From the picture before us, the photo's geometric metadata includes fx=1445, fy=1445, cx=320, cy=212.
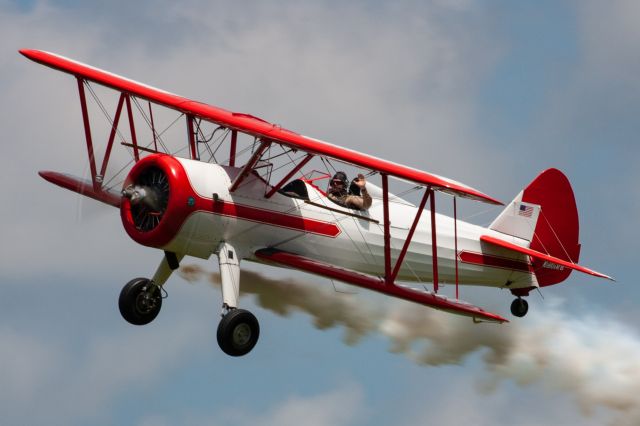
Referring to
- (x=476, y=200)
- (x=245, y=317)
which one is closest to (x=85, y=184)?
(x=245, y=317)

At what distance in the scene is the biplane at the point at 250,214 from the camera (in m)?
17.4

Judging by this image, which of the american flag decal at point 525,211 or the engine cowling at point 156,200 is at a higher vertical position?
the engine cowling at point 156,200

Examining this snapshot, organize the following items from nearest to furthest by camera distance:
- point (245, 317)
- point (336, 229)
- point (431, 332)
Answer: point (245, 317) < point (336, 229) < point (431, 332)

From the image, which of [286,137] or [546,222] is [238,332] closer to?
[286,137]

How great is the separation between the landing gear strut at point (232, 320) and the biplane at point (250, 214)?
0.01 metres

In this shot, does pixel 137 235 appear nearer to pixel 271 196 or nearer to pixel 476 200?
pixel 271 196

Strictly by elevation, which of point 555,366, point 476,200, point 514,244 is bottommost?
point 555,366

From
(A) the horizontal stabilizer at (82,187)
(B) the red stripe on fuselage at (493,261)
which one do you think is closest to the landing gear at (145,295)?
(A) the horizontal stabilizer at (82,187)

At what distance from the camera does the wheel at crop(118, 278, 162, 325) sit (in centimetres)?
1814

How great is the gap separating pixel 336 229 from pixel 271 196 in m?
1.12

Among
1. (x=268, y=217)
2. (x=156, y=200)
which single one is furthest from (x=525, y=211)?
(x=156, y=200)

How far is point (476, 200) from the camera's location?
17656 mm

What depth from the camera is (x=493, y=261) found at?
21141mm

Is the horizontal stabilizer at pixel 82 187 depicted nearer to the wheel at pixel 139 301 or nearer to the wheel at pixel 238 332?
the wheel at pixel 139 301
